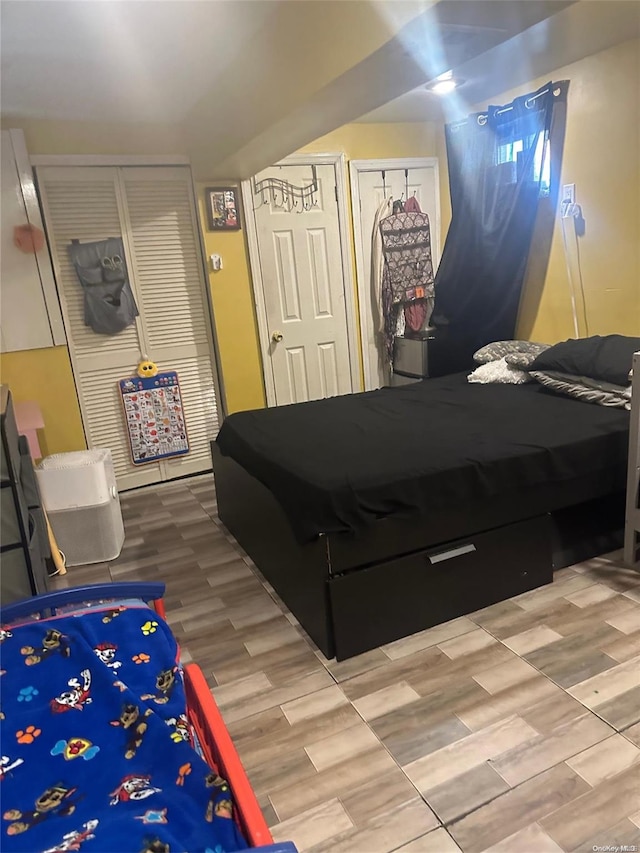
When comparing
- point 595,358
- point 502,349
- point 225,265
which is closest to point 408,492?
point 595,358

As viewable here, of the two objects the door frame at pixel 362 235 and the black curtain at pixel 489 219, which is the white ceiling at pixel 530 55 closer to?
the black curtain at pixel 489 219

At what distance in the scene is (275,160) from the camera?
3.45m

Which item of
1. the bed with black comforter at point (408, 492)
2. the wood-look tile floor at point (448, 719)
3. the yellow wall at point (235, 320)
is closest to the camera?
the wood-look tile floor at point (448, 719)

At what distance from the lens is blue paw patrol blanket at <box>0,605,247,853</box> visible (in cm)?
94

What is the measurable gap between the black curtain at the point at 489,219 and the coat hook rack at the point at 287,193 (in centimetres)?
103

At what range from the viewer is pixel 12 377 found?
3.62 m

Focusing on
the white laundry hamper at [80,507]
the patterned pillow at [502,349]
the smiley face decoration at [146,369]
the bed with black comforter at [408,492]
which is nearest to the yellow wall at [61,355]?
the smiley face decoration at [146,369]

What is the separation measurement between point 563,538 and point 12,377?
3217 millimetres

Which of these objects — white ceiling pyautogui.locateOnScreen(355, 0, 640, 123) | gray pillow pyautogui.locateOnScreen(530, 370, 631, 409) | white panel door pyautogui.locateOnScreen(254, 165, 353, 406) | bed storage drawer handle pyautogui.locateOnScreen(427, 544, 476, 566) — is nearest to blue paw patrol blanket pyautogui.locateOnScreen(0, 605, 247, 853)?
bed storage drawer handle pyautogui.locateOnScreen(427, 544, 476, 566)

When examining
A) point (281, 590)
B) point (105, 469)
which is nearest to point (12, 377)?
point (105, 469)

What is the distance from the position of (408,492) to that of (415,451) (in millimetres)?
281

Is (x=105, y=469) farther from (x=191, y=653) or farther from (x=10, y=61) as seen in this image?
(x=10, y=61)

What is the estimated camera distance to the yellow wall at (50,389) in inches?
143

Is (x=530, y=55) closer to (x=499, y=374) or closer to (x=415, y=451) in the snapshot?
(x=499, y=374)
